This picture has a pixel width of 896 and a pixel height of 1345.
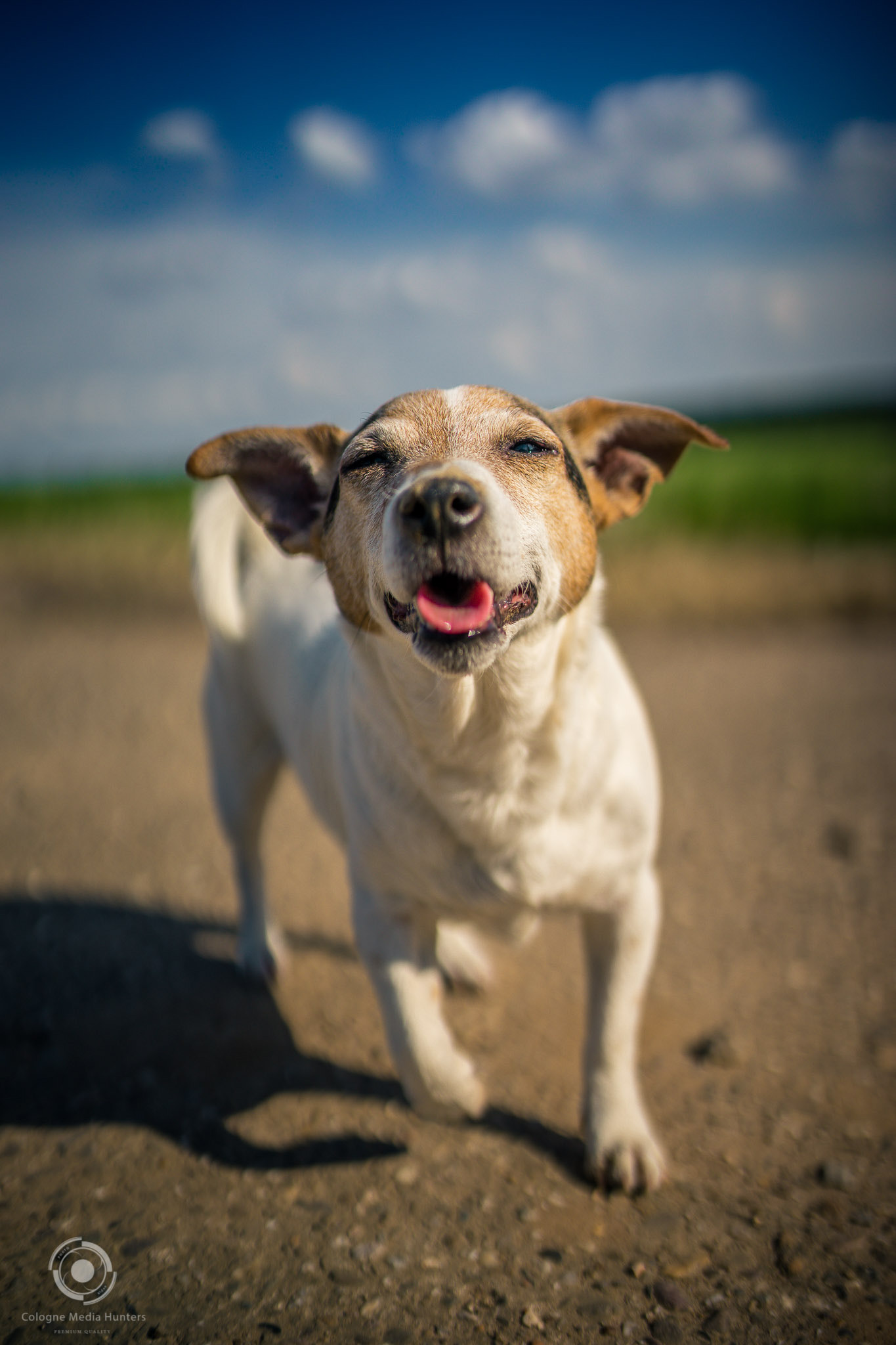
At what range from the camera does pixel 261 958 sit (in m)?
3.32

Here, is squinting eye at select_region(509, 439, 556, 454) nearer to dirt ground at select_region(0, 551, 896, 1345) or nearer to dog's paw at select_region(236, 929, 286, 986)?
dirt ground at select_region(0, 551, 896, 1345)

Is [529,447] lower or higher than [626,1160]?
higher

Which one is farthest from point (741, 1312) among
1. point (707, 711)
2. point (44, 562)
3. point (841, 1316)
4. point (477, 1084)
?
point (44, 562)

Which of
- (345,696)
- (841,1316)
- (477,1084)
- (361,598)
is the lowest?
(841,1316)

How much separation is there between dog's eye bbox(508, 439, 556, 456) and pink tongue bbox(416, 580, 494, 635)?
0.44 metres

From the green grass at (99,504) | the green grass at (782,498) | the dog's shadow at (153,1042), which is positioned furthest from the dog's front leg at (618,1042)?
the green grass at (99,504)

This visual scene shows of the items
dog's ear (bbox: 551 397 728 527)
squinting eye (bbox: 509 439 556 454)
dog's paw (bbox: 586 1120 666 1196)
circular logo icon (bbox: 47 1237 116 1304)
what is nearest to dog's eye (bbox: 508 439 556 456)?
squinting eye (bbox: 509 439 556 454)

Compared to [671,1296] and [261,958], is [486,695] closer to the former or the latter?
[671,1296]

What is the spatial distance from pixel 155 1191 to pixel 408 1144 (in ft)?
2.27

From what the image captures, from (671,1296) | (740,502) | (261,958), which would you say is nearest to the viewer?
(671,1296)

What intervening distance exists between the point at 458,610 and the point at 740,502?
1328 centimetres

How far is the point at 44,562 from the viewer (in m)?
11.5

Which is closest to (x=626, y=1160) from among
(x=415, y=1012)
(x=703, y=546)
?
(x=415, y=1012)

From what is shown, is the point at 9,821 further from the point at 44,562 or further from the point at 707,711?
the point at 44,562
